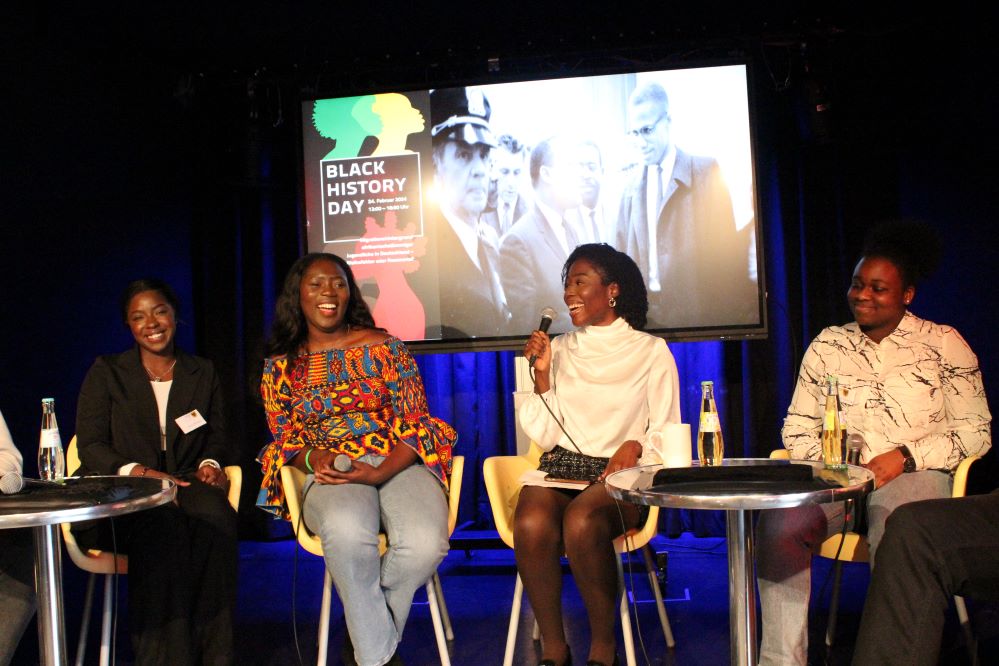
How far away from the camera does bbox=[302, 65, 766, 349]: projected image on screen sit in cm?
428

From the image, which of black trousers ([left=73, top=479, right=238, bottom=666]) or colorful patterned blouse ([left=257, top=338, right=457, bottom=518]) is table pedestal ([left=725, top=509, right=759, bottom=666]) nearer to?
colorful patterned blouse ([left=257, top=338, right=457, bottom=518])

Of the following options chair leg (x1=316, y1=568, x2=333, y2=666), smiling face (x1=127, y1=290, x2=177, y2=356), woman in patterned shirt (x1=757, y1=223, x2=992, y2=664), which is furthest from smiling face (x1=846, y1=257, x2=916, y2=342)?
smiling face (x1=127, y1=290, x2=177, y2=356)

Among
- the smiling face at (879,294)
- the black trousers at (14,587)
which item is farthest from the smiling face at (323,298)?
the smiling face at (879,294)

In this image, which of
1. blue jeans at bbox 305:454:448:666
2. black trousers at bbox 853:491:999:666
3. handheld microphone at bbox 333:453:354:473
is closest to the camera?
black trousers at bbox 853:491:999:666

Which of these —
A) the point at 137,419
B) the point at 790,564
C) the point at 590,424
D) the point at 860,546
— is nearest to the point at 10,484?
the point at 137,419

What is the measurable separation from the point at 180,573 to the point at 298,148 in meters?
2.30

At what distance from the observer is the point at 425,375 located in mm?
Result: 5270

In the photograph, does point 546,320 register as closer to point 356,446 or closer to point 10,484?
point 356,446

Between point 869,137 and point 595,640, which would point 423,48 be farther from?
point 595,640

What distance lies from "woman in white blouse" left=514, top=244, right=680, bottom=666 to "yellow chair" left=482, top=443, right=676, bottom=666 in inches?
2.2

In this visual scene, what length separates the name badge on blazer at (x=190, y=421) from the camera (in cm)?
340

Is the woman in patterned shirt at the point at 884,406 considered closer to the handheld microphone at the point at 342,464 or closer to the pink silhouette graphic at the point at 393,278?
the handheld microphone at the point at 342,464

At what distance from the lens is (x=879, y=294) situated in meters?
3.19

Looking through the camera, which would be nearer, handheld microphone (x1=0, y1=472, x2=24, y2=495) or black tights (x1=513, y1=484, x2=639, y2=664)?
handheld microphone (x1=0, y1=472, x2=24, y2=495)
